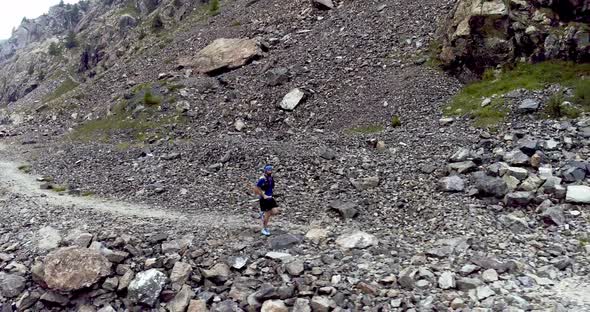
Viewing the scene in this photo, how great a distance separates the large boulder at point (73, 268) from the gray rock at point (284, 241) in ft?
19.6

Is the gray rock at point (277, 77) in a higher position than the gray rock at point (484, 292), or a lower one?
higher

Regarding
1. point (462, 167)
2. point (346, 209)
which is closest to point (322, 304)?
point (346, 209)

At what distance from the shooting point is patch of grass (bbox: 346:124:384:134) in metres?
26.6

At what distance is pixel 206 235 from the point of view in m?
16.2

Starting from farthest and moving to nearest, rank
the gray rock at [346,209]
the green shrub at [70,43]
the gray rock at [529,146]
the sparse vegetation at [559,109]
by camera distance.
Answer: the green shrub at [70,43]
the sparse vegetation at [559,109]
the gray rock at [529,146]
the gray rock at [346,209]

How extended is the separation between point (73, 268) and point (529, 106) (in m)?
23.3

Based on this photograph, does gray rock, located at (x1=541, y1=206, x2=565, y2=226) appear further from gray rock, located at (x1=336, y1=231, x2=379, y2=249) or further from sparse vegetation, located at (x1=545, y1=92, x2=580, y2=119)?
sparse vegetation, located at (x1=545, y1=92, x2=580, y2=119)

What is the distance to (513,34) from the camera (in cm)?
2767

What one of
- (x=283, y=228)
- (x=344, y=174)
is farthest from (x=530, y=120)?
(x=283, y=228)

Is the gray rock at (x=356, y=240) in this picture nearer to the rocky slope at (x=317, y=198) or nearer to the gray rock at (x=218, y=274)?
the rocky slope at (x=317, y=198)

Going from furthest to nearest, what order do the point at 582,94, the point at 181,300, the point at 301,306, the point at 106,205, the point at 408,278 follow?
1. the point at 582,94
2. the point at 106,205
3. the point at 181,300
4. the point at 408,278
5. the point at 301,306

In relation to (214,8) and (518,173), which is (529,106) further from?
(214,8)

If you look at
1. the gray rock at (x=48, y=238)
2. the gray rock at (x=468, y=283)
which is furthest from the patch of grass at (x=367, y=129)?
the gray rock at (x=48, y=238)

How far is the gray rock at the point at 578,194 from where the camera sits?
15188 millimetres
